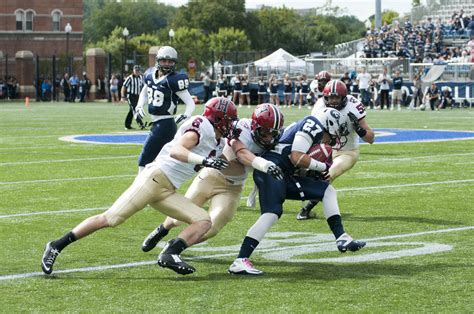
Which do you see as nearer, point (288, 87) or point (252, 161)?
point (252, 161)

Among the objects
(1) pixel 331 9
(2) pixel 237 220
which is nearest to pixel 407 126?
(2) pixel 237 220

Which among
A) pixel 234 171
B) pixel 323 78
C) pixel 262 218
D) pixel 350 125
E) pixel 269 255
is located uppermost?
pixel 323 78

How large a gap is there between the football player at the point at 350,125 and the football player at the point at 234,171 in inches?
66.1

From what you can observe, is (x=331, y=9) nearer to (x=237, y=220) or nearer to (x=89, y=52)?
(x=89, y=52)

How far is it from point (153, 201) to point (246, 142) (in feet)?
2.97

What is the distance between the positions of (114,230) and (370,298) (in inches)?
149

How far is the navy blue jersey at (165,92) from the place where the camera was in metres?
11.9

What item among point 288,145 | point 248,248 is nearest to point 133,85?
point 288,145

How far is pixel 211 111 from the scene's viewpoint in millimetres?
8016

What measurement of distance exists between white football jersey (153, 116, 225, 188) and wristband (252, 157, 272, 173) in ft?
Answer: 1.16

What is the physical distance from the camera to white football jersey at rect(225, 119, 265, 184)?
331 inches

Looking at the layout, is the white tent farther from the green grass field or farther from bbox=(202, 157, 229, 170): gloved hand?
bbox=(202, 157, 229, 170): gloved hand

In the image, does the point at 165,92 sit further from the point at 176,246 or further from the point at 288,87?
the point at 288,87

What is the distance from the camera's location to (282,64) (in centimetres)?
5653
